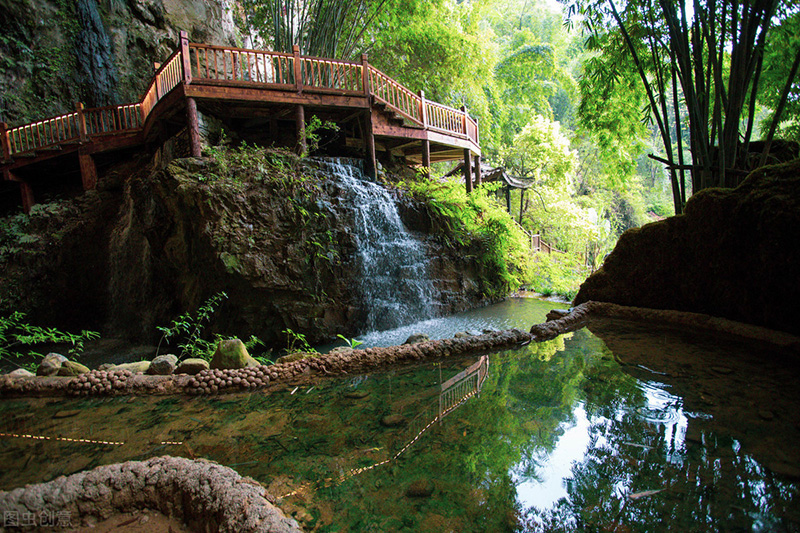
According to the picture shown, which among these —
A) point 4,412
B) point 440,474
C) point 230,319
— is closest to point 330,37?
point 230,319

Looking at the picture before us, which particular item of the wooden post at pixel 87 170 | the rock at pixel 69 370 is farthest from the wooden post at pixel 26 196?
the rock at pixel 69 370

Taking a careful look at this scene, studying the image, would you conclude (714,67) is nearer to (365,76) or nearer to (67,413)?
(365,76)

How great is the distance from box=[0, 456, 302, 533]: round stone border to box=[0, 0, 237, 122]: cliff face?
43.3 feet

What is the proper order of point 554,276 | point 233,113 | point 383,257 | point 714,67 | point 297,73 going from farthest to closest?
point 554,276 → point 233,113 → point 297,73 → point 383,257 → point 714,67

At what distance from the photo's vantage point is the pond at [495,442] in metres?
1.56

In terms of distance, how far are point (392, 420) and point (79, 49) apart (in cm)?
1539

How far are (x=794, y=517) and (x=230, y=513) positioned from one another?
218cm

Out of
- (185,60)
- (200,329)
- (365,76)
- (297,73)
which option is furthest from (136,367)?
(365,76)

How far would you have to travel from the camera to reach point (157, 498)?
167 cm

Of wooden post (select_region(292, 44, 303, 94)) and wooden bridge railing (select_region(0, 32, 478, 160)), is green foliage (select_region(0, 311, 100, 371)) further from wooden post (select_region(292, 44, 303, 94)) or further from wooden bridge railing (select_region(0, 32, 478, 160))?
wooden post (select_region(292, 44, 303, 94))

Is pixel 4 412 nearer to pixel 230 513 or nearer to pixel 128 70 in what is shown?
pixel 230 513

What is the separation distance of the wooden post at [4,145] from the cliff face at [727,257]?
13039 millimetres

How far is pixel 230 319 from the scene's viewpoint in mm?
6035

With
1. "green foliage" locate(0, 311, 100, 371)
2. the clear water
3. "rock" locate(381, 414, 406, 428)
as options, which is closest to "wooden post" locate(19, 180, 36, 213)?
"green foliage" locate(0, 311, 100, 371)
